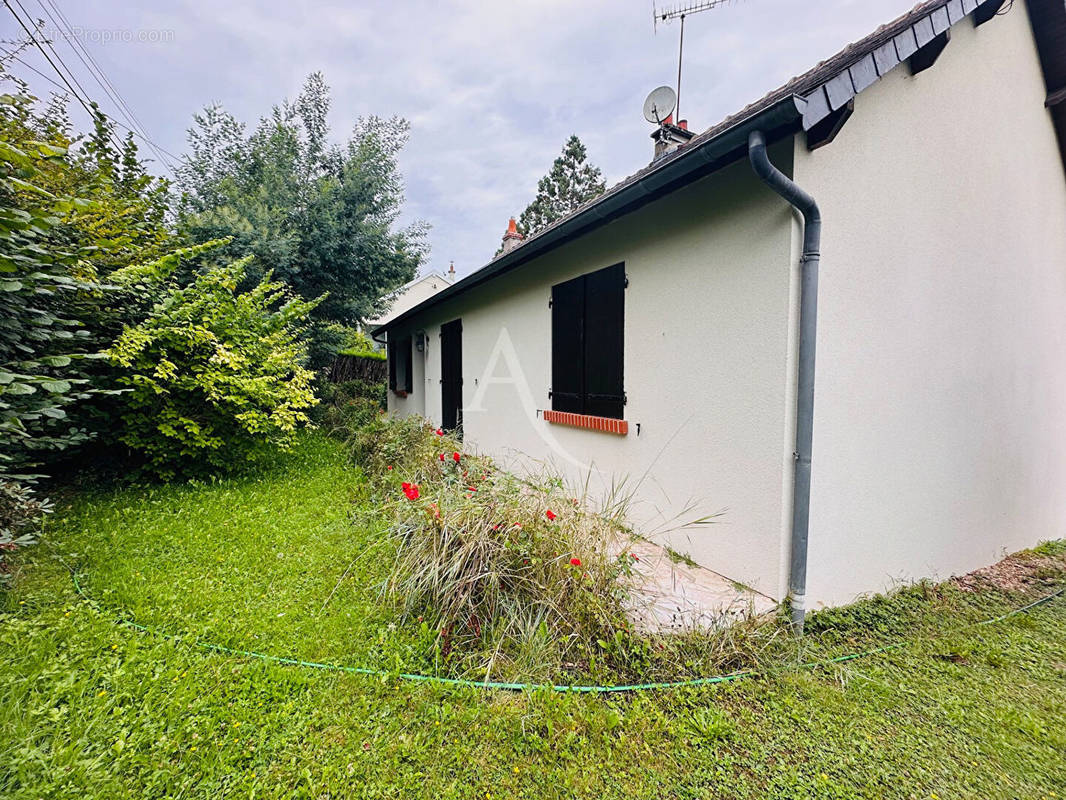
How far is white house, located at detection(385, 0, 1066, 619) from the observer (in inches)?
106

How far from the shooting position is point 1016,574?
3.90 meters

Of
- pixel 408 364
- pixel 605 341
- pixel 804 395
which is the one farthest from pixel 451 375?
pixel 804 395

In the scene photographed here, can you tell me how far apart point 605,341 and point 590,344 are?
0.24 meters

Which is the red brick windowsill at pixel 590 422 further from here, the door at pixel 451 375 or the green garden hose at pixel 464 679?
the door at pixel 451 375

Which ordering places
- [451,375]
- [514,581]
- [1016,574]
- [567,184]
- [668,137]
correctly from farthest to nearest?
[567,184] → [451,375] → [668,137] → [1016,574] → [514,581]

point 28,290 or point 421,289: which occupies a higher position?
point 421,289

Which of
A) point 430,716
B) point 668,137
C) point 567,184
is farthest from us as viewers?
point 567,184

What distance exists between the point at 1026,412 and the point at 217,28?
439 inches

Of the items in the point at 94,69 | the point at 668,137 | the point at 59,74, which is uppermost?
the point at 94,69

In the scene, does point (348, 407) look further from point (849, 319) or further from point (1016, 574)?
point (1016, 574)

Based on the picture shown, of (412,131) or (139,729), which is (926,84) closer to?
(139,729)

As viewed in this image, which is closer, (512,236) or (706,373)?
(706,373)

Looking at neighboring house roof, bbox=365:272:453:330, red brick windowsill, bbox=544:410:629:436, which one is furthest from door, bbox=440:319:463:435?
neighboring house roof, bbox=365:272:453:330

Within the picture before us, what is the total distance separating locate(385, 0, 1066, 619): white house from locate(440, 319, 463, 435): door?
141 inches
